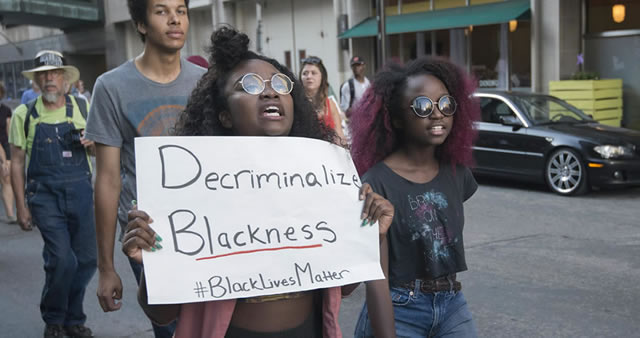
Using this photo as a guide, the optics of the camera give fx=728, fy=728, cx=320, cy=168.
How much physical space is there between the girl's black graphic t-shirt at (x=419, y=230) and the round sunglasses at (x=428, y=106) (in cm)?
27

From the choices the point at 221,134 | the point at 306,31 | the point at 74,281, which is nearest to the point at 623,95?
the point at 306,31

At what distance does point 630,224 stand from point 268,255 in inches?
268

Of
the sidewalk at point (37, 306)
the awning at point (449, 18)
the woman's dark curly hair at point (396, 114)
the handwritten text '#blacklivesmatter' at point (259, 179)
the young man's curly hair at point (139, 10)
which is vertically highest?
the awning at point (449, 18)

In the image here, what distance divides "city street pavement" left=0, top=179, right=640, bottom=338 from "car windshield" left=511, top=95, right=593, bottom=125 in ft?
6.41

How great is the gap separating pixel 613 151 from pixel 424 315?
801 centimetres

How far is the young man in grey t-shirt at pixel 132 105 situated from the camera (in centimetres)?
313

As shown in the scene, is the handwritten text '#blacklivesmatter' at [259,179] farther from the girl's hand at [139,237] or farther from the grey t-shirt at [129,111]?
the grey t-shirt at [129,111]

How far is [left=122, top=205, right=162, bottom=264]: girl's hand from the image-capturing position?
2053mm

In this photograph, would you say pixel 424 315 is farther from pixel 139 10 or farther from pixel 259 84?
pixel 139 10

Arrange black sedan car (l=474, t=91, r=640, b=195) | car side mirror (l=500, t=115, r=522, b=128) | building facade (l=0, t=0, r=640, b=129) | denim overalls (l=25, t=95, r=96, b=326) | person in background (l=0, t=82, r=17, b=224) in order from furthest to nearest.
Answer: building facade (l=0, t=0, r=640, b=129)
car side mirror (l=500, t=115, r=522, b=128)
black sedan car (l=474, t=91, r=640, b=195)
person in background (l=0, t=82, r=17, b=224)
denim overalls (l=25, t=95, r=96, b=326)

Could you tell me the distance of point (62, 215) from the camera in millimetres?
5109

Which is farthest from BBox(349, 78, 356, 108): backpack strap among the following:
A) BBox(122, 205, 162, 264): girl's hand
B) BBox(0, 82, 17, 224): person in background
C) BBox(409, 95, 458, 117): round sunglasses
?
BBox(122, 205, 162, 264): girl's hand

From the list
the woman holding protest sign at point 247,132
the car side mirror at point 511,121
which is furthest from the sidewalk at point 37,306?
the car side mirror at point 511,121

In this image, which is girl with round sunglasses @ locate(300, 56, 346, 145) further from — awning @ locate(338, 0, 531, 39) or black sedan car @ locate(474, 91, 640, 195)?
awning @ locate(338, 0, 531, 39)
